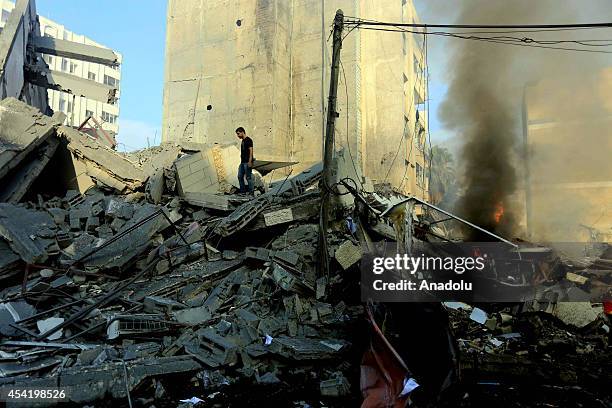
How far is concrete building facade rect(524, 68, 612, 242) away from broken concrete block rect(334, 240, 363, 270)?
10519 mm

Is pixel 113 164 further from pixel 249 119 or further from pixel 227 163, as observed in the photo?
pixel 249 119

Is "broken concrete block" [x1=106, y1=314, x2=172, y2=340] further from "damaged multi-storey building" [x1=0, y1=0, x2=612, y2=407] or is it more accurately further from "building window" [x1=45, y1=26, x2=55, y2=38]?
"building window" [x1=45, y1=26, x2=55, y2=38]

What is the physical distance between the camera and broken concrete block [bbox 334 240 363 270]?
7.00 m

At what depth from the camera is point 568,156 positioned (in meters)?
17.4

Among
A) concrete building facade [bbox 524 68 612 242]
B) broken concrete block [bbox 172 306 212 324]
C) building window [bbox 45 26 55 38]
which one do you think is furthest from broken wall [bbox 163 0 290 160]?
building window [bbox 45 26 55 38]

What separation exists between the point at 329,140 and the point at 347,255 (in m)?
1.85

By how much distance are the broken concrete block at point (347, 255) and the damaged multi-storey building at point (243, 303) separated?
0.05 ft

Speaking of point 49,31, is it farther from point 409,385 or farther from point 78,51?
point 409,385

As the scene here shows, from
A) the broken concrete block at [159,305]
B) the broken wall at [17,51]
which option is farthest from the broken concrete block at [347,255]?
the broken wall at [17,51]

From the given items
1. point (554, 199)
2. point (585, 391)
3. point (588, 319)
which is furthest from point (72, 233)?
point (554, 199)

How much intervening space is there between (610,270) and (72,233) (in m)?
11.4

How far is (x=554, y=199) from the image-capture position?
55.1 feet

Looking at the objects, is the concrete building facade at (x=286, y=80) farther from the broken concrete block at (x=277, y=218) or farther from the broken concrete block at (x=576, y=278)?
the broken concrete block at (x=576, y=278)

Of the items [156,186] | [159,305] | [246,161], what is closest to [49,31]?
[156,186]
